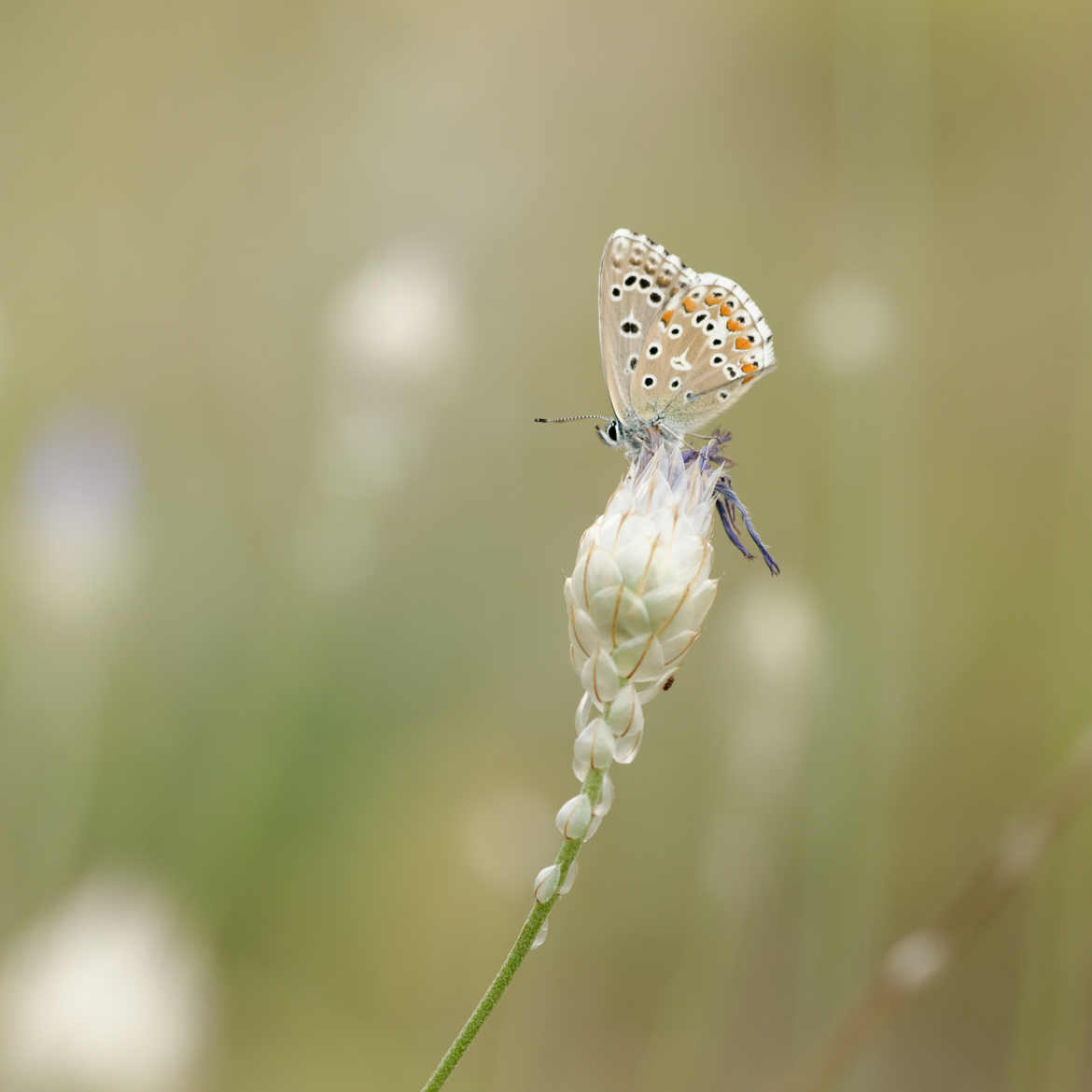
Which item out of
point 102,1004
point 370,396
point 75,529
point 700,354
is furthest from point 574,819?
point 370,396

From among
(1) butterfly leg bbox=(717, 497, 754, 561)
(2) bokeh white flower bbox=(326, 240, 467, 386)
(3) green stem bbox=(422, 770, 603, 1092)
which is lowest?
(3) green stem bbox=(422, 770, 603, 1092)

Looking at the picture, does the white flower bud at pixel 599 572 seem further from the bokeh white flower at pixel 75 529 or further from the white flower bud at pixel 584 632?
the bokeh white flower at pixel 75 529

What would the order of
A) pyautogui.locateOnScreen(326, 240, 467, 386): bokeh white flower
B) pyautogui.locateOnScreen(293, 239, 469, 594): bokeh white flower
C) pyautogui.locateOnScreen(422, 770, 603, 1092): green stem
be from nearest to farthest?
1. pyautogui.locateOnScreen(422, 770, 603, 1092): green stem
2. pyautogui.locateOnScreen(293, 239, 469, 594): bokeh white flower
3. pyautogui.locateOnScreen(326, 240, 467, 386): bokeh white flower

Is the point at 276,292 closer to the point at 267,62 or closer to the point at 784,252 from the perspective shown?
the point at 267,62

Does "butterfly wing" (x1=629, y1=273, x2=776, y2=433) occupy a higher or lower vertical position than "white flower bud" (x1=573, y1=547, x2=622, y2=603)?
higher

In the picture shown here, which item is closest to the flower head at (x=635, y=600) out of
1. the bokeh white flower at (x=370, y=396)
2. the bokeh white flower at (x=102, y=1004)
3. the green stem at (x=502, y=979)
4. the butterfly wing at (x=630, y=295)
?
the green stem at (x=502, y=979)

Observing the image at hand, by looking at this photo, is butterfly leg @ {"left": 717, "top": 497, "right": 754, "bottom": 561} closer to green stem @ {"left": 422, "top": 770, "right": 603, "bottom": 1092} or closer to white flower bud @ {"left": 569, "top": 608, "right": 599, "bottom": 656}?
white flower bud @ {"left": 569, "top": 608, "right": 599, "bottom": 656}

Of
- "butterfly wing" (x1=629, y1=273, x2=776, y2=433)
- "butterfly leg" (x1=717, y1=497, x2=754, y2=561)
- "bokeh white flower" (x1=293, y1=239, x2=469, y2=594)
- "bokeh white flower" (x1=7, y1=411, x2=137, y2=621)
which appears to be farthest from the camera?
"bokeh white flower" (x1=293, y1=239, x2=469, y2=594)

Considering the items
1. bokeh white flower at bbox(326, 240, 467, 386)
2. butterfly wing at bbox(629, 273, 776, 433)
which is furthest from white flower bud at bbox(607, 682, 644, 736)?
bokeh white flower at bbox(326, 240, 467, 386)

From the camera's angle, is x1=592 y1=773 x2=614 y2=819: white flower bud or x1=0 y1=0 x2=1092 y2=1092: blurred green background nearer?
x1=592 y1=773 x2=614 y2=819: white flower bud
